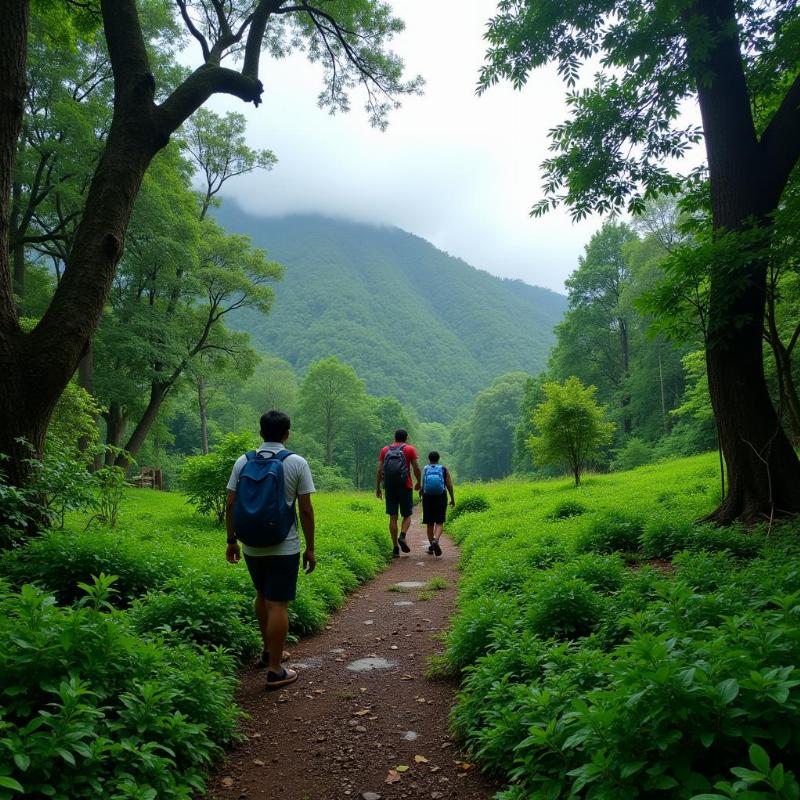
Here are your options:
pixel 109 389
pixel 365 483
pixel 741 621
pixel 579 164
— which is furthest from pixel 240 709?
pixel 365 483

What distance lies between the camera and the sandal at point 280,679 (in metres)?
3.99

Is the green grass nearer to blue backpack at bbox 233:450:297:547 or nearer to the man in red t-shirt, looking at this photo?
blue backpack at bbox 233:450:297:547

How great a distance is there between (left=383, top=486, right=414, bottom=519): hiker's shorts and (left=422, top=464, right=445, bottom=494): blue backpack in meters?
0.40

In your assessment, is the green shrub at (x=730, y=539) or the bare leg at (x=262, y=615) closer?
the bare leg at (x=262, y=615)

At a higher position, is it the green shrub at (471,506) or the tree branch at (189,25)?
the tree branch at (189,25)

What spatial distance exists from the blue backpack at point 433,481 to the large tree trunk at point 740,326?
438cm

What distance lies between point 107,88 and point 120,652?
2099cm

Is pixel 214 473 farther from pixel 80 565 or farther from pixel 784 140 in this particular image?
pixel 784 140

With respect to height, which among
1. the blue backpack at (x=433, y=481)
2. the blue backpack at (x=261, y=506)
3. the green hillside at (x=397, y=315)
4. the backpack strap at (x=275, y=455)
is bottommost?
the blue backpack at (x=433, y=481)

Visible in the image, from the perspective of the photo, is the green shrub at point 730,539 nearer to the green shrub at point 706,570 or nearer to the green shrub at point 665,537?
the green shrub at point 665,537

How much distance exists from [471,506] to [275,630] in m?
11.2

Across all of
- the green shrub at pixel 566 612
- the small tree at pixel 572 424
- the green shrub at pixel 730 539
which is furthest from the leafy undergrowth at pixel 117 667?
the small tree at pixel 572 424

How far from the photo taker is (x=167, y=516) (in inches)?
457

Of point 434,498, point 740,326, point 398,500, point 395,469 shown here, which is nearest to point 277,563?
point 395,469
